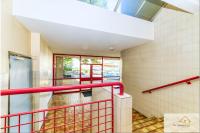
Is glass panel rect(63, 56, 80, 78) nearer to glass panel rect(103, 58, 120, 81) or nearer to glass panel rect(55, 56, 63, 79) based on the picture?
glass panel rect(55, 56, 63, 79)

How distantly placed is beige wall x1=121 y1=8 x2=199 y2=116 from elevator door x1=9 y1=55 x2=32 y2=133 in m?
3.07

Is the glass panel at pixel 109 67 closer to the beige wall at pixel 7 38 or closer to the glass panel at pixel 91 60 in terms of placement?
the glass panel at pixel 91 60

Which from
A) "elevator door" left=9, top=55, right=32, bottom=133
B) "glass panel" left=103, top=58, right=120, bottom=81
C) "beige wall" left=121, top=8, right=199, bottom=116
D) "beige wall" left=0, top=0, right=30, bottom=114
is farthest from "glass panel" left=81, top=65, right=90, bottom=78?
"beige wall" left=0, top=0, right=30, bottom=114

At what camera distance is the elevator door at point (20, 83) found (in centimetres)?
187

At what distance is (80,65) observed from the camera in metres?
7.29

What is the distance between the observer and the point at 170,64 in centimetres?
284

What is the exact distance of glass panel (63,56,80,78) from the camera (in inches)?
281

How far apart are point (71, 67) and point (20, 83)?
505 centimetres

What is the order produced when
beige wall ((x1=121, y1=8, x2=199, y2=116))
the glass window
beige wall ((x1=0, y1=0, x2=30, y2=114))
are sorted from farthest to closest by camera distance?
1. the glass window
2. beige wall ((x1=121, y1=8, x2=199, y2=116))
3. beige wall ((x1=0, y1=0, x2=30, y2=114))

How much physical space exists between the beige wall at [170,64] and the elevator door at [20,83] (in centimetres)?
307

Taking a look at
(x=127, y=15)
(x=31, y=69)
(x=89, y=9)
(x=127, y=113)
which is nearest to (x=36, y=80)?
(x=31, y=69)

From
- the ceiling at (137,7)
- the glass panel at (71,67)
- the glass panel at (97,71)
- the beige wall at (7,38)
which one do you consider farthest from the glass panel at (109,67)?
the beige wall at (7,38)

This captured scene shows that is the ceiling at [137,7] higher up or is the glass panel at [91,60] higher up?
the ceiling at [137,7]

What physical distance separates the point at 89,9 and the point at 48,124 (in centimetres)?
299
